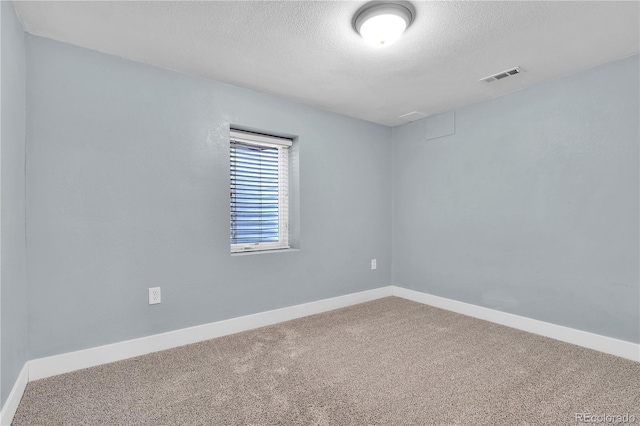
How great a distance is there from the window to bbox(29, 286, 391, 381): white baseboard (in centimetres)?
66

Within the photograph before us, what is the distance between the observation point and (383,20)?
1711mm

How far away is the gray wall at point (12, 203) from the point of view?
59.2 inches

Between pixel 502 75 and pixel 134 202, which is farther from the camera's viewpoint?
pixel 502 75

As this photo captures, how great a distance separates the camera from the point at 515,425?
59.6 inches

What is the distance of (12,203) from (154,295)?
3.39ft

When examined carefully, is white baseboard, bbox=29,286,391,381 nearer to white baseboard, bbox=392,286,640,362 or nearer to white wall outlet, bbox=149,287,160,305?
white wall outlet, bbox=149,287,160,305

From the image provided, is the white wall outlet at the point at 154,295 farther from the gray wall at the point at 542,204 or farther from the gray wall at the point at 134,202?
the gray wall at the point at 542,204

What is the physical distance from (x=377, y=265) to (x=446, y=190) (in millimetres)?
1213

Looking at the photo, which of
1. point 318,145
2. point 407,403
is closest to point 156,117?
point 318,145

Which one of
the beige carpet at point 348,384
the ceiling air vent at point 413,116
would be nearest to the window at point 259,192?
the beige carpet at point 348,384

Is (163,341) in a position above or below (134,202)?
below

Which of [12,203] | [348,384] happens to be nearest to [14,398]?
[12,203]

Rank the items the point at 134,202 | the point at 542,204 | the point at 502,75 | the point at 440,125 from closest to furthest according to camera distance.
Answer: the point at 134,202 → the point at 502,75 → the point at 542,204 → the point at 440,125

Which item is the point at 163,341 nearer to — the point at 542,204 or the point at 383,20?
the point at 383,20
